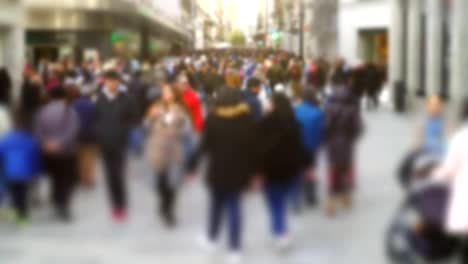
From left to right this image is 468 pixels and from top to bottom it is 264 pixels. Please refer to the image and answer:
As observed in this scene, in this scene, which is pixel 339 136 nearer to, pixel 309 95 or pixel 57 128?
pixel 309 95

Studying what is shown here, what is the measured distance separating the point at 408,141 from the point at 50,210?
27.7ft

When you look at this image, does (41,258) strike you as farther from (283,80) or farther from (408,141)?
(283,80)

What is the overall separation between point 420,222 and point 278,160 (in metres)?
1.74

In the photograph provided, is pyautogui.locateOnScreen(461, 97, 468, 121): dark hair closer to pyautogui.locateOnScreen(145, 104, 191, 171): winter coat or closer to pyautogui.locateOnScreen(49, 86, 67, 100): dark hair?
pyautogui.locateOnScreen(145, 104, 191, 171): winter coat

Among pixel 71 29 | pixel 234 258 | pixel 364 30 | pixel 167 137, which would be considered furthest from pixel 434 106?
pixel 364 30

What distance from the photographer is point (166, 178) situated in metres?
9.73

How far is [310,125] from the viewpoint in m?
10.7

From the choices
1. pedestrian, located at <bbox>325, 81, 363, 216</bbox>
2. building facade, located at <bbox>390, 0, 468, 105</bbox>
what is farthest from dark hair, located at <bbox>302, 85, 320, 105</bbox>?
building facade, located at <bbox>390, 0, 468, 105</bbox>

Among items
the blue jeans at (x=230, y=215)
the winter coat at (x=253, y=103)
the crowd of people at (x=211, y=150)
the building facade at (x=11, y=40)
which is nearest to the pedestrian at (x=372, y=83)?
the building facade at (x=11, y=40)

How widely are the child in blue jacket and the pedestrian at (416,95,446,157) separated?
14.0ft

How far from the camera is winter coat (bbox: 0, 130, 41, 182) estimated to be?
9.87m

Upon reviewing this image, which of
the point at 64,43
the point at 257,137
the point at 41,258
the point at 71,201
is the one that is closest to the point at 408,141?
the point at 71,201

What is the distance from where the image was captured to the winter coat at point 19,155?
987 cm

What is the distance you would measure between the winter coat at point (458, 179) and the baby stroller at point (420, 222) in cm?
19
